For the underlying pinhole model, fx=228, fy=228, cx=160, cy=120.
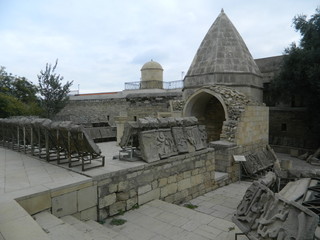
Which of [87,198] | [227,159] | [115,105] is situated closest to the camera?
[87,198]

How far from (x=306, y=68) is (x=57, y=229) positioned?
12972 millimetres

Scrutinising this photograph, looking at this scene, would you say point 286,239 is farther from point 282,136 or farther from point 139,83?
point 139,83

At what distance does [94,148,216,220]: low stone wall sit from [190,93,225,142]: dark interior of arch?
5736 mm

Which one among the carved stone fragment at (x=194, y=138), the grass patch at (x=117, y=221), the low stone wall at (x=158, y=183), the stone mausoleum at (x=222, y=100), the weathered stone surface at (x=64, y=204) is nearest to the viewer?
the weathered stone surface at (x=64, y=204)

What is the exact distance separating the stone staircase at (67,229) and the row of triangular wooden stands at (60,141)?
1158 millimetres

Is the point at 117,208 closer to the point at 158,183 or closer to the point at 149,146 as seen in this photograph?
the point at 158,183

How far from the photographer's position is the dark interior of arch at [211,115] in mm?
12414

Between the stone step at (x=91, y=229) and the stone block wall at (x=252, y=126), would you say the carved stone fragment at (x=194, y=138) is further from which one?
the stone step at (x=91, y=229)

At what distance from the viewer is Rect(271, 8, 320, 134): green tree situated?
11.4 meters

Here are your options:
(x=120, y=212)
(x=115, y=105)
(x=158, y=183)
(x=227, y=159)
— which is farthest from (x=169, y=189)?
(x=115, y=105)

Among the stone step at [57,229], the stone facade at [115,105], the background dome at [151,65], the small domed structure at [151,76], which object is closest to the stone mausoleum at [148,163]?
the stone step at [57,229]

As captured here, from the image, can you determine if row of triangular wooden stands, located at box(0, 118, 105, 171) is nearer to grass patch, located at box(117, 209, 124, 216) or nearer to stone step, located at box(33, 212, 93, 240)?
grass patch, located at box(117, 209, 124, 216)

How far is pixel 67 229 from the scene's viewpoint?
2906 mm

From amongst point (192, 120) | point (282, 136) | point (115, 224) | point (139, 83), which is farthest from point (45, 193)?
Result: point (139, 83)
